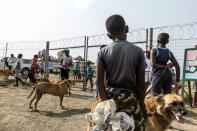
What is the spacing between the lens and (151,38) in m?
11.4

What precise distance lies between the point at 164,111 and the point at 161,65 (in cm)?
191

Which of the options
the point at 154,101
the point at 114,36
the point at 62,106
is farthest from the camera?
the point at 62,106

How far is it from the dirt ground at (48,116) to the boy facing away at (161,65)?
1.45 m

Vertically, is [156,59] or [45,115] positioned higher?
[156,59]

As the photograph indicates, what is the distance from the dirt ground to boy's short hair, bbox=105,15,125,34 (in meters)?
4.72

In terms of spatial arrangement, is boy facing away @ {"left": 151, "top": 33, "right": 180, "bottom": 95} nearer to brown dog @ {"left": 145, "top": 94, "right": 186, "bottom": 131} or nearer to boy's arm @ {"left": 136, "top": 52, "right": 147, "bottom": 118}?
brown dog @ {"left": 145, "top": 94, "right": 186, "bottom": 131}

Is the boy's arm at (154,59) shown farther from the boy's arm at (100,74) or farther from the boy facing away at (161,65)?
the boy's arm at (100,74)

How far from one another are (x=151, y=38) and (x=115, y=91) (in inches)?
310

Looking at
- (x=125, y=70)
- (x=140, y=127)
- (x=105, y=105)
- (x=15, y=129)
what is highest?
(x=125, y=70)

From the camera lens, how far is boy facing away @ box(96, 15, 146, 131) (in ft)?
12.1

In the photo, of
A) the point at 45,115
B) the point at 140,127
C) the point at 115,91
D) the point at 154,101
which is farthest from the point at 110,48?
the point at 45,115

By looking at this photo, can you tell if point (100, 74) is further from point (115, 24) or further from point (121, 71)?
point (115, 24)

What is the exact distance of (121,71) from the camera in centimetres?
373

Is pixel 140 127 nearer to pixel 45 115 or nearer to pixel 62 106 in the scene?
pixel 45 115
